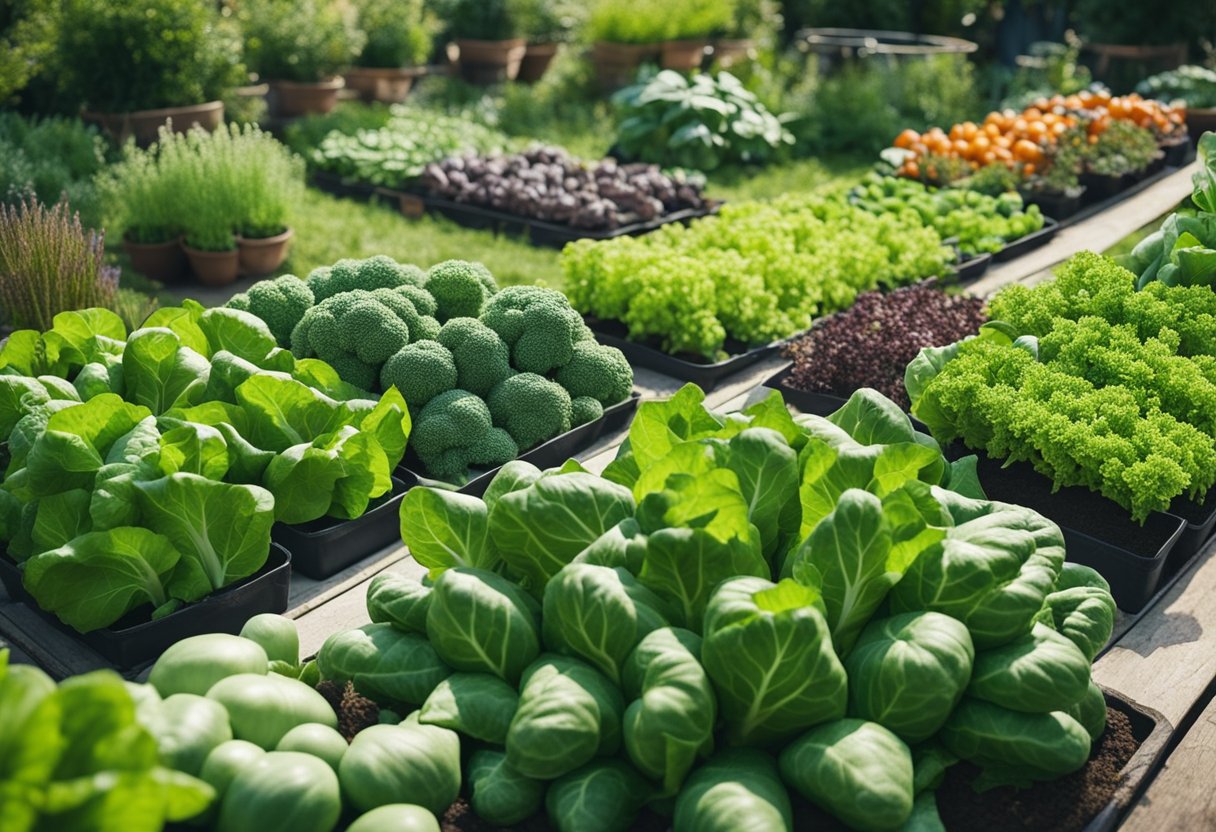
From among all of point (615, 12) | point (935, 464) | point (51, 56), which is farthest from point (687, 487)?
point (615, 12)

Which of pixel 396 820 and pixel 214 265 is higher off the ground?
pixel 396 820

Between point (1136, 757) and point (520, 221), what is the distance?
4712mm

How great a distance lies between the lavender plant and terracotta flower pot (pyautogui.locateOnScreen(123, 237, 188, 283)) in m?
1.52

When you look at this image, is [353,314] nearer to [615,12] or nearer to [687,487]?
[687,487]

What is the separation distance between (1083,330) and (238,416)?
2338 millimetres

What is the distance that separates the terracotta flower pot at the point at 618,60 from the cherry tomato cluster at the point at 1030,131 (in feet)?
11.7

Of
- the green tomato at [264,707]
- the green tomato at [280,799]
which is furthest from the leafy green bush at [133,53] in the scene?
the green tomato at [280,799]

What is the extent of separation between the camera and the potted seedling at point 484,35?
995 cm

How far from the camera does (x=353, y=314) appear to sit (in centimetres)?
312

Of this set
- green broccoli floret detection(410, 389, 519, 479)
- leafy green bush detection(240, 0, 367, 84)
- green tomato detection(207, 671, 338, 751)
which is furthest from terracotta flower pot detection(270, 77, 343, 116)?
green tomato detection(207, 671, 338, 751)

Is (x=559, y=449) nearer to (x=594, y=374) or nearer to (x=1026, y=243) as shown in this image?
(x=594, y=374)

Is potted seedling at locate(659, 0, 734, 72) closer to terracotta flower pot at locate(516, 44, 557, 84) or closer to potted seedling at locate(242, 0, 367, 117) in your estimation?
terracotta flower pot at locate(516, 44, 557, 84)

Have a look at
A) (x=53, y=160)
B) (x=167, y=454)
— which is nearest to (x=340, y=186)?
(x=53, y=160)

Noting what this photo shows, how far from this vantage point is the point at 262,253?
534cm
